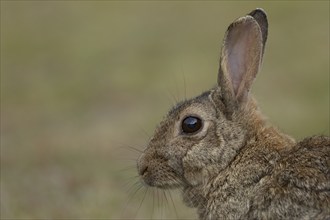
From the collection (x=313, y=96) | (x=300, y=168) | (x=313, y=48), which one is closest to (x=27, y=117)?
(x=313, y=96)

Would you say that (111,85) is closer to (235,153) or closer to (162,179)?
(162,179)

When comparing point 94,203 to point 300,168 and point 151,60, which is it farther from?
point 151,60

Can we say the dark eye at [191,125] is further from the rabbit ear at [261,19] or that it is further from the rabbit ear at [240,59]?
the rabbit ear at [261,19]

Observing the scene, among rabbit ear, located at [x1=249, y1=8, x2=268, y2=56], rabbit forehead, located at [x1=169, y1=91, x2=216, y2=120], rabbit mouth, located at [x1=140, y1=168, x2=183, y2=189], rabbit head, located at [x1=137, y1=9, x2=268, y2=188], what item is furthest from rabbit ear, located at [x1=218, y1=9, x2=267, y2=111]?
rabbit mouth, located at [x1=140, y1=168, x2=183, y2=189]

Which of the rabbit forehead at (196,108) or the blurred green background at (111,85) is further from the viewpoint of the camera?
the blurred green background at (111,85)

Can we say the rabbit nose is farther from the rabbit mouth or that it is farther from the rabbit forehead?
the rabbit forehead

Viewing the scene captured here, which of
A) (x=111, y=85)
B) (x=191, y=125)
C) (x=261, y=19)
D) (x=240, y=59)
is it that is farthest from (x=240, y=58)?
(x=111, y=85)

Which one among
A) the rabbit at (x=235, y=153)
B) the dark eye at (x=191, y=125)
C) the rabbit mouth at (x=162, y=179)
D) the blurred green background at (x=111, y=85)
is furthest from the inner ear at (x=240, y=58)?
the blurred green background at (x=111, y=85)
